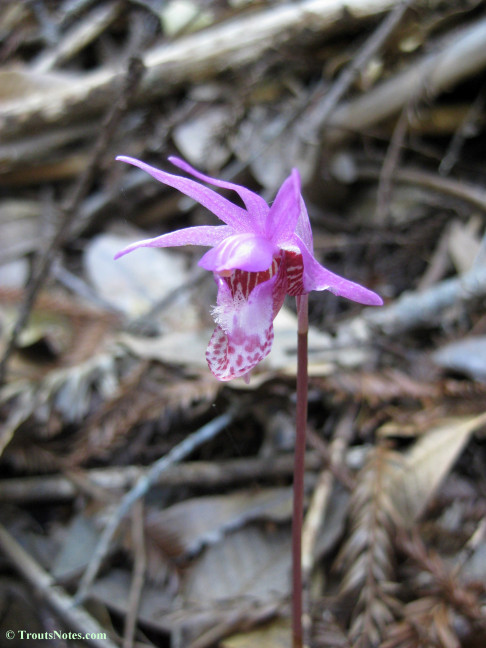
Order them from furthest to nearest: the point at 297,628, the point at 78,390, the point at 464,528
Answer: the point at 78,390, the point at 464,528, the point at 297,628

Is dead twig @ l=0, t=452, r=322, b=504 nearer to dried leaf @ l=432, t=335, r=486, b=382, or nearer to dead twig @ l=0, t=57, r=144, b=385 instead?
dead twig @ l=0, t=57, r=144, b=385

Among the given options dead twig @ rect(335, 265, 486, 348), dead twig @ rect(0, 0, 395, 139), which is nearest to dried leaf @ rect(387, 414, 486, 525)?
dead twig @ rect(335, 265, 486, 348)

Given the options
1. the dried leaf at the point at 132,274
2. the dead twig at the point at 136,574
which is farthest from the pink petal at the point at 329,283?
the dried leaf at the point at 132,274

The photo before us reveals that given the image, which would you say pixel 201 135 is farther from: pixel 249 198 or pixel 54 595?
pixel 54 595

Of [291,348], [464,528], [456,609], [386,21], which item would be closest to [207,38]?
[386,21]

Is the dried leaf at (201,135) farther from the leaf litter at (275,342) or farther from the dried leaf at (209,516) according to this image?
the dried leaf at (209,516)

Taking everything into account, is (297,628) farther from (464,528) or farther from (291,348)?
(291,348)
